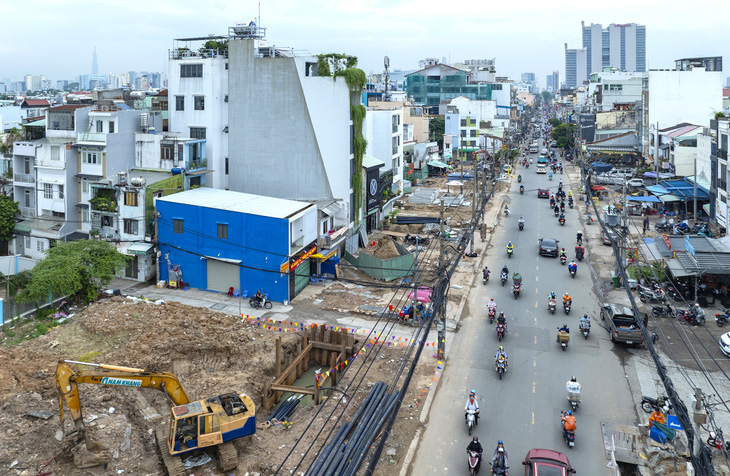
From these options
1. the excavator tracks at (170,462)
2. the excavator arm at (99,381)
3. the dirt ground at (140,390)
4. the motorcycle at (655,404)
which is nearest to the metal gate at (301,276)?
the dirt ground at (140,390)

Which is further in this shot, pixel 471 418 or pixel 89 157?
pixel 89 157

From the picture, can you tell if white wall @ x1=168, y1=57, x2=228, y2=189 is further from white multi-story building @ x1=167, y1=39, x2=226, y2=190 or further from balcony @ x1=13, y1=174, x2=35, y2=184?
balcony @ x1=13, y1=174, x2=35, y2=184

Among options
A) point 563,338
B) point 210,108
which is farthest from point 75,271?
point 563,338

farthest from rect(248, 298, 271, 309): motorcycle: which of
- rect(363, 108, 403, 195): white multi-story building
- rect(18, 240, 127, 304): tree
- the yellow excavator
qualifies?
rect(363, 108, 403, 195): white multi-story building

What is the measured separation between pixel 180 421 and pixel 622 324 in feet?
69.0

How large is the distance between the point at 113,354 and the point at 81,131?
2113 cm

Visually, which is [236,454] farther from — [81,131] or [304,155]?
[81,131]

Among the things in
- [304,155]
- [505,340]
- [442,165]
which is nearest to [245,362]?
[505,340]

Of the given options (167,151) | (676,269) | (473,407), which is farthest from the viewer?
(167,151)

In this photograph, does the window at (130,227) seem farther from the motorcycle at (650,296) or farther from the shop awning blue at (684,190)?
the shop awning blue at (684,190)

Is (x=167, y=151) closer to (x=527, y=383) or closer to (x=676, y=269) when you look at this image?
(x=527, y=383)

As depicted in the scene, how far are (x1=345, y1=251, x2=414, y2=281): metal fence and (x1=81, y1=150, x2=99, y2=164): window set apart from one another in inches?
741

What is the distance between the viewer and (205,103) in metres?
43.6

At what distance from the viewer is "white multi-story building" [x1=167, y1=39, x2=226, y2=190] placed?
43.4 m
